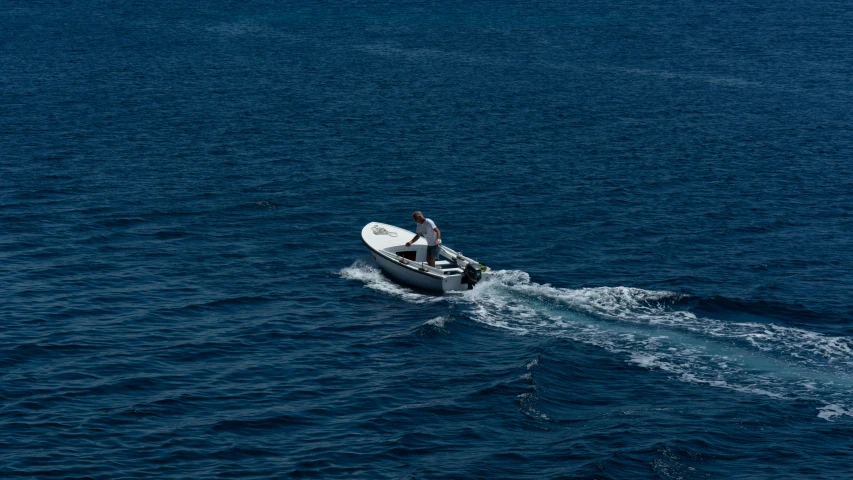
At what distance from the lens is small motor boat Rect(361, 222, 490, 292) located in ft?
168

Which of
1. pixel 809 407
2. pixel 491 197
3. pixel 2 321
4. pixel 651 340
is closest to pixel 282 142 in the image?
pixel 491 197

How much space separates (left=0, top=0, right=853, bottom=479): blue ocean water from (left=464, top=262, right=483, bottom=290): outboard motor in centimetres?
77

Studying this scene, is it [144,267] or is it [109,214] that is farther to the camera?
[109,214]

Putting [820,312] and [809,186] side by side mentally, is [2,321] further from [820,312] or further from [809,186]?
[809,186]

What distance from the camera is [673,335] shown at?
152 ft

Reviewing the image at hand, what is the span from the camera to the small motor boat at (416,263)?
51281mm

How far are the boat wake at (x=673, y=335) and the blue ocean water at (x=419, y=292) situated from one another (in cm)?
17

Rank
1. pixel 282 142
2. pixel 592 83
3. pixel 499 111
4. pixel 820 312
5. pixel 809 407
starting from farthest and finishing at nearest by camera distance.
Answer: pixel 592 83, pixel 499 111, pixel 282 142, pixel 820 312, pixel 809 407

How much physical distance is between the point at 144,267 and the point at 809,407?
3176 centimetres

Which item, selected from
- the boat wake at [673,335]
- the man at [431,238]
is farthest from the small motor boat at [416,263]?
the boat wake at [673,335]

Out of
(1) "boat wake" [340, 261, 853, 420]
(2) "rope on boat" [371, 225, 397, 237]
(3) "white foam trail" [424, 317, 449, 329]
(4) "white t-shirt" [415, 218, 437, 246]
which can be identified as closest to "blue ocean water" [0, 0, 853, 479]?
(1) "boat wake" [340, 261, 853, 420]

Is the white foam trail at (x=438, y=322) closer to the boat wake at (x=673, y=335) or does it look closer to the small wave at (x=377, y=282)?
the boat wake at (x=673, y=335)

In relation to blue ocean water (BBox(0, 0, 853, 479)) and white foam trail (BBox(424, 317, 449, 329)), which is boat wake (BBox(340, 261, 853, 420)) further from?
white foam trail (BBox(424, 317, 449, 329))

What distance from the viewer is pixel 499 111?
91250 millimetres
